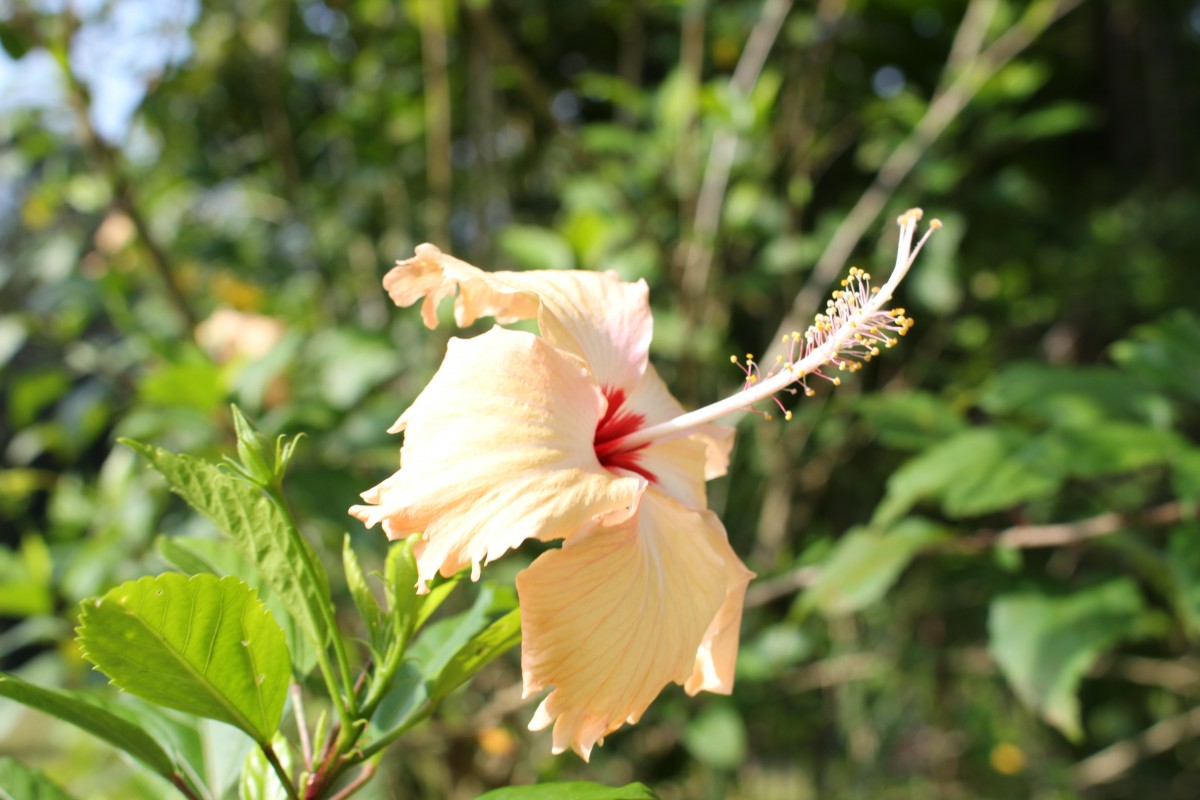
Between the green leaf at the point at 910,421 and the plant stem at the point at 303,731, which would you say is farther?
the green leaf at the point at 910,421

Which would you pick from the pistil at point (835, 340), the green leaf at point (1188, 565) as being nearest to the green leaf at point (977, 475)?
the green leaf at point (1188, 565)

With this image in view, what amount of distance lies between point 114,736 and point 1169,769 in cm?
399

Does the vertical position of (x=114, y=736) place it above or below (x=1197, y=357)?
above

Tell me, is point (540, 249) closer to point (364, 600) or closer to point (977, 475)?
point (977, 475)

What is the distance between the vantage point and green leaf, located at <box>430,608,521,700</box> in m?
0.71

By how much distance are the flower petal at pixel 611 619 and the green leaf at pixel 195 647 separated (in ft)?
0.63

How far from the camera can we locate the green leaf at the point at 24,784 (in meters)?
0.76

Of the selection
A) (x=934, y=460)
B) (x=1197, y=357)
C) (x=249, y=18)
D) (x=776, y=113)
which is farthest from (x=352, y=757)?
(x=249, y=18)

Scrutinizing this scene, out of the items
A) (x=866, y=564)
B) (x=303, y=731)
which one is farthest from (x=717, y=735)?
(x=303, y=731)

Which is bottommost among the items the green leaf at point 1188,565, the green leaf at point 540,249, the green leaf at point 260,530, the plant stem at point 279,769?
the green leaf at point 1188,565

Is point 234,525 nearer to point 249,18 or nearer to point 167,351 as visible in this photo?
point 167,351

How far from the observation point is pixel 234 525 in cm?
70

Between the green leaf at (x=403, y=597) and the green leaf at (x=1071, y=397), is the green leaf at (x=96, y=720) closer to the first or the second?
the green leaf at (x=403, y=597)

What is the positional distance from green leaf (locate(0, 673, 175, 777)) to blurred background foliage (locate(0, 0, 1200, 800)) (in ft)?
2.62
